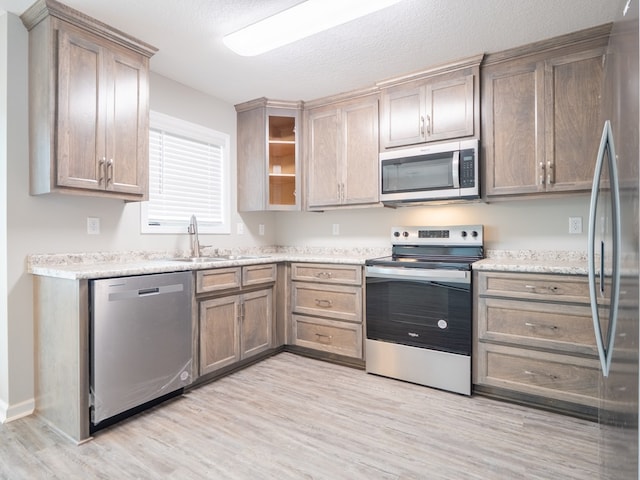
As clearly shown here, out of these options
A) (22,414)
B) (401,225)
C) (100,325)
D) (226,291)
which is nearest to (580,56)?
(401,225)

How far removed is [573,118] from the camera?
241 centimetres

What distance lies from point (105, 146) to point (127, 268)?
84cm

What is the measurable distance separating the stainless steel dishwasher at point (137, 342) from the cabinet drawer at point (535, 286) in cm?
205

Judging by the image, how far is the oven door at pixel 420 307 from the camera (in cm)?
248

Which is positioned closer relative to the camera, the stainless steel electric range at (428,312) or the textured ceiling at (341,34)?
the textured ceiling at (341,34)

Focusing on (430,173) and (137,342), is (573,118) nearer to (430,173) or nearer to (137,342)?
(430,173)

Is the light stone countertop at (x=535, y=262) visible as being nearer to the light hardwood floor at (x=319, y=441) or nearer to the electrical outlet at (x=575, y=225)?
the electrical outlet at (x=575, y=225)

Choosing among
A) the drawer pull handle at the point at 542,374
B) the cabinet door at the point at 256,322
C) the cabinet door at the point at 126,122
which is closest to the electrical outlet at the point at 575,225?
the drawer pull handle at the point at 542,374

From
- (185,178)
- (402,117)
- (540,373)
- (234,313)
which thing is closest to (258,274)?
(234,313)

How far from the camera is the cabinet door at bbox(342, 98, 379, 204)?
10.4ft

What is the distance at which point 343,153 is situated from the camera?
3.35 m

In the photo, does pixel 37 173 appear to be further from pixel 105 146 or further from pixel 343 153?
pixel 343 153

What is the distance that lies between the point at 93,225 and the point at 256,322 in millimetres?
1442

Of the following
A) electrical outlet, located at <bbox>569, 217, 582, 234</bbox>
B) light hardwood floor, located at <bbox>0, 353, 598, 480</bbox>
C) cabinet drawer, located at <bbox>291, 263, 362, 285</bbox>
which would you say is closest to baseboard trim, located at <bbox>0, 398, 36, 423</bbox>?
light hardwood floor, located at <bbox>0, 353, 598, 480</bbox>
